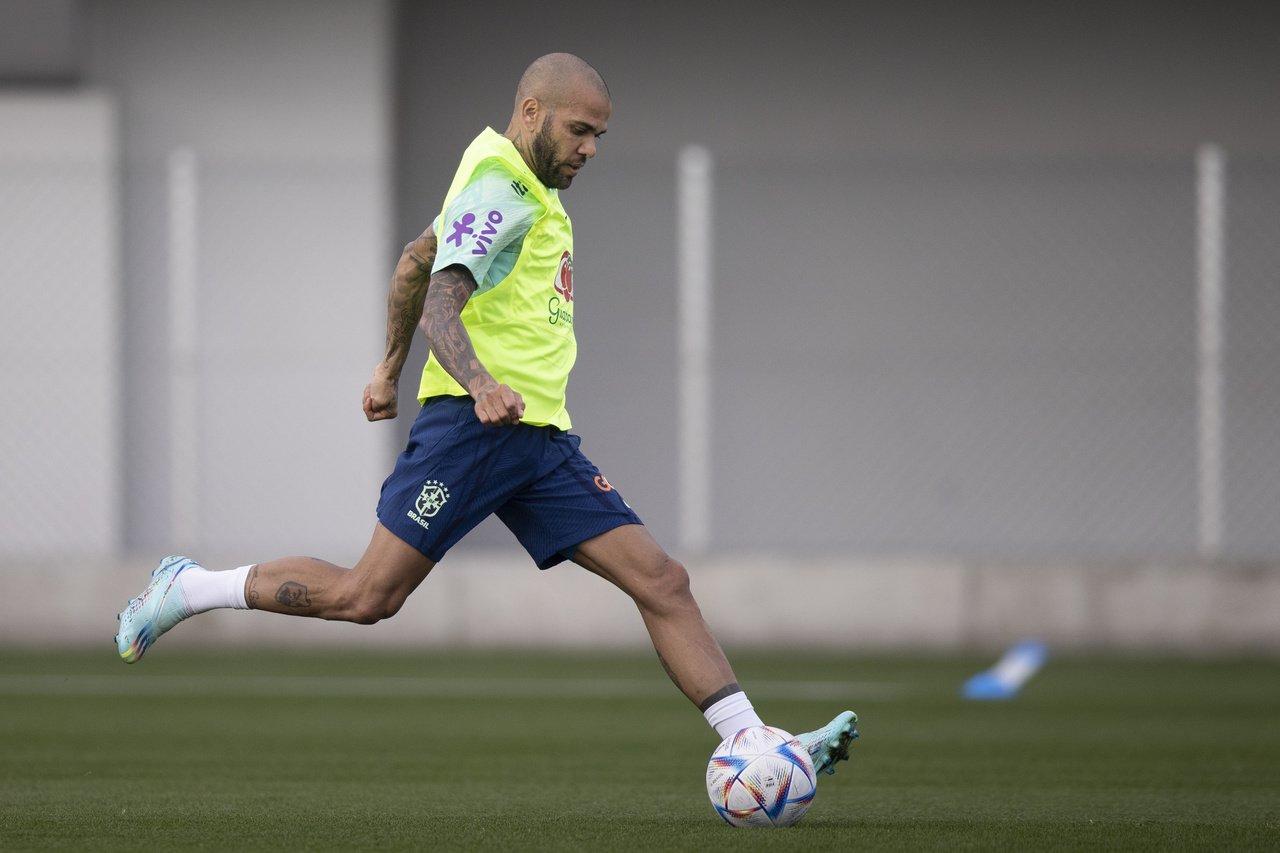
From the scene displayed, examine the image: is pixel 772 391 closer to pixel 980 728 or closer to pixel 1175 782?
pixel 980 728

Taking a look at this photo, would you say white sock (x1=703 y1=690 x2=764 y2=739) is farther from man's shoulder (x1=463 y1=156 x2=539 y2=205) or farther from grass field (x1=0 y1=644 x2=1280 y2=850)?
man's shoulder (x1=463 y1=156 x2=539 y2=205)

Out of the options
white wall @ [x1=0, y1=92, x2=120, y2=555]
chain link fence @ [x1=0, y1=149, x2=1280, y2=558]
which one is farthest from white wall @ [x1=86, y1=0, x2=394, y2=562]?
white wall @ [x1=0, y1=92, x2=120, y2=555]

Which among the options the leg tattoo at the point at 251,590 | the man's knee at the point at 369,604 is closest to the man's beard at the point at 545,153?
the man's knee at the point at 369,604

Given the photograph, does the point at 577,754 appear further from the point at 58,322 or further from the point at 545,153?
the point at 58,322

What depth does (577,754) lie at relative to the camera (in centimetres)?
584

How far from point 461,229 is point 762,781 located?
1396mm

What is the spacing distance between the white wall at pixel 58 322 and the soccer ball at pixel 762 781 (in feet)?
24.0

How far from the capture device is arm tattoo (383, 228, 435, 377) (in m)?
4.40

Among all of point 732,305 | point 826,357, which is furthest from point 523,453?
point 826,357

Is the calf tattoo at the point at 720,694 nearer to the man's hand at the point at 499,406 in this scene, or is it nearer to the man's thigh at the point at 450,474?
the man's thigh at the point at 450,474

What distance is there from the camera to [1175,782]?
5223 mm

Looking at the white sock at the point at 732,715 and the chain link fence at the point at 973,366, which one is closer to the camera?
the white sock at the point at 732,715

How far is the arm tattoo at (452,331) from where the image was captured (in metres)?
4.02

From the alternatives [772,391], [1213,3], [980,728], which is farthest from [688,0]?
[980,728]
